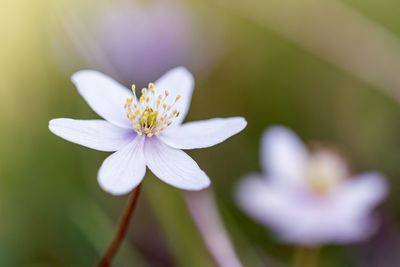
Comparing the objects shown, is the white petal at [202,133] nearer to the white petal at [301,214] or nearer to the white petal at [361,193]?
the white petal at [301,214]

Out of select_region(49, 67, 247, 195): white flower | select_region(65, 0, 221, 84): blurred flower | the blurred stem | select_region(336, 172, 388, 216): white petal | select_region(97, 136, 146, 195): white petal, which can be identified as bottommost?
select_region(97, 136, 146, 195): white petal

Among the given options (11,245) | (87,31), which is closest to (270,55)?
(87,31)

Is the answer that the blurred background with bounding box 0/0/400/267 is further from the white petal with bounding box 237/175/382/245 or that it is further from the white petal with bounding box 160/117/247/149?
the white petal with bounding box 160/117/247/149

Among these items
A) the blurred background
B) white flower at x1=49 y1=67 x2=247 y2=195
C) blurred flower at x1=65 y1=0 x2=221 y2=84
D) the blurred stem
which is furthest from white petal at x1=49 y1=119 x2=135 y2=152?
blurred flower at x1=65 y1=0 x2=221 y2=84

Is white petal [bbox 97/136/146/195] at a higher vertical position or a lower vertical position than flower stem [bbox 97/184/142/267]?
higher

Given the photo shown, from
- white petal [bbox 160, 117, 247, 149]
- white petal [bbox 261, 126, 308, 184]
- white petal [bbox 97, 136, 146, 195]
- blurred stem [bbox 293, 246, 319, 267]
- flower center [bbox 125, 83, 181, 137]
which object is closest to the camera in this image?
white petal [bbox 97, 136, 146, 195]

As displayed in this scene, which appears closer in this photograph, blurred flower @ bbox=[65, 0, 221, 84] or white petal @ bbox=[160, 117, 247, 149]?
white petal @ bbox=[160, 117, 247, 149]
